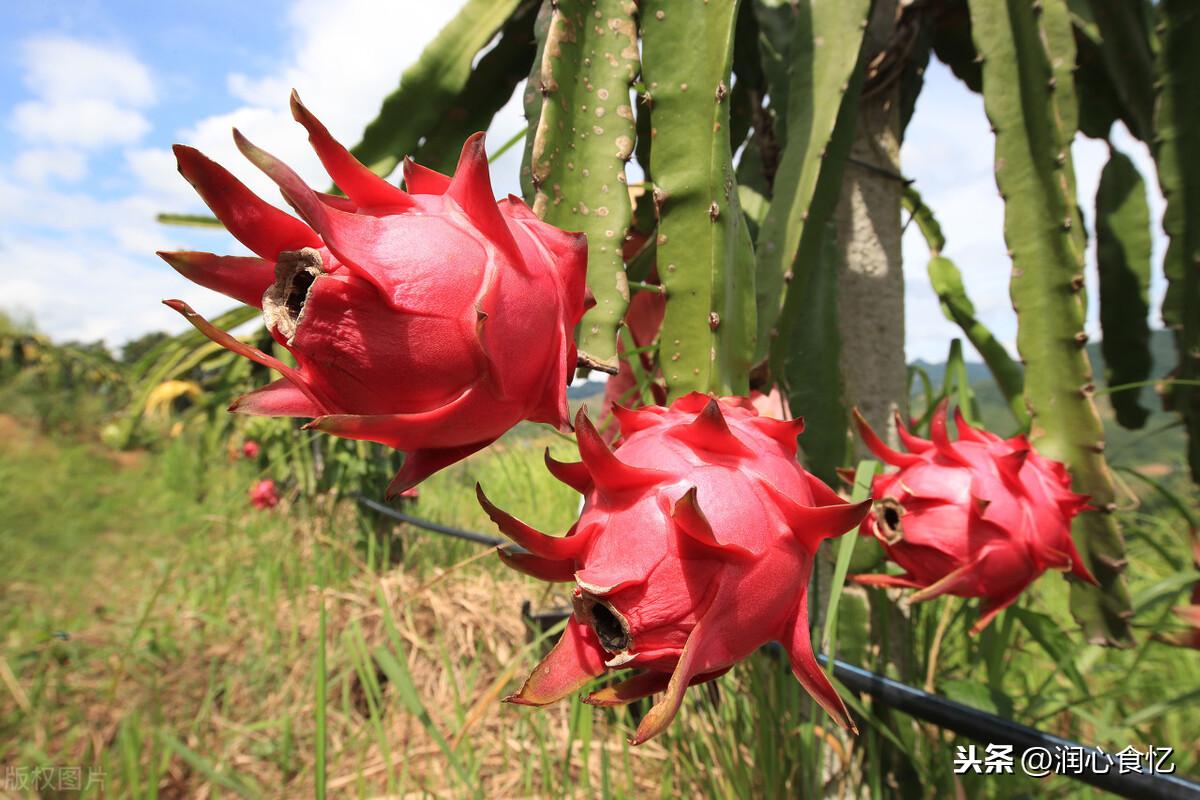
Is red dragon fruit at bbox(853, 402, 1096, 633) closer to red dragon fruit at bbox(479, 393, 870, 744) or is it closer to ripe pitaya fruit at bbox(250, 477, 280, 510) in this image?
red dragon fruit at bbox(479, 393, 870, 744)

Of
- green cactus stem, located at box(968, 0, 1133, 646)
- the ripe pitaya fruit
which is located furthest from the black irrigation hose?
the ripe pitaya fruit

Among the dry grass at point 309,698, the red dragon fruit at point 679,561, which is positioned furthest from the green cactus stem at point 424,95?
the dry grass at point 309,698

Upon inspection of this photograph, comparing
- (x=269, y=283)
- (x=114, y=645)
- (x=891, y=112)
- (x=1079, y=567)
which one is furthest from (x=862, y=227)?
(x=114, y=645)

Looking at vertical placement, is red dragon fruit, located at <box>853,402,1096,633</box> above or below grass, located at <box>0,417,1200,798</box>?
above

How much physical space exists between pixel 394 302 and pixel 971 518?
600 millimetres

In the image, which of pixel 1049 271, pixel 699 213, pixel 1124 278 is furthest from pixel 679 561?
pixel 1124 278

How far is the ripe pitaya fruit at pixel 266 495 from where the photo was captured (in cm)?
323

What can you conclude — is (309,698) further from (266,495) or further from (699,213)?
(699,213)

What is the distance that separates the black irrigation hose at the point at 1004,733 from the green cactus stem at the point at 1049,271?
0.27m

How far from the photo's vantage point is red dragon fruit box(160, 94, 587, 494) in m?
0.33

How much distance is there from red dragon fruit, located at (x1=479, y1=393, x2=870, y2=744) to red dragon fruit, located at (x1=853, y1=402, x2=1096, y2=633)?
308mm

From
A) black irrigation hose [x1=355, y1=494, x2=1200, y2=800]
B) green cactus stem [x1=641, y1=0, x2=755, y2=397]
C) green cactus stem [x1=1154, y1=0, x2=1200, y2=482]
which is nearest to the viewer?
black irrigation hose [x1=355, y1=494, x2=1200, y2=800]

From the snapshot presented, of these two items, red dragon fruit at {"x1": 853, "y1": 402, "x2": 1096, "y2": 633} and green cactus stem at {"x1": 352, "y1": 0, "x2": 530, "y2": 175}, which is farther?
green cactus stem at {"x1": 352, "y1": 0, "x2": 530, "y2": 175}

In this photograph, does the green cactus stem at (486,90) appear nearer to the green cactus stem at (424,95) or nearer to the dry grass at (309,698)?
the green cactus stem at (424,95)
